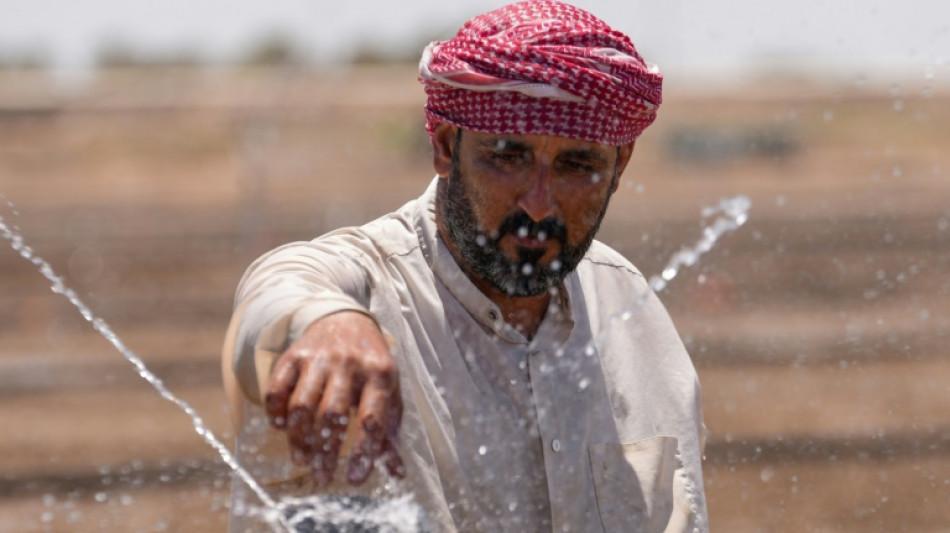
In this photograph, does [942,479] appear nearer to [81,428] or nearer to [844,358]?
[844,358]

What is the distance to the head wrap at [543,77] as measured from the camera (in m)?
2.36

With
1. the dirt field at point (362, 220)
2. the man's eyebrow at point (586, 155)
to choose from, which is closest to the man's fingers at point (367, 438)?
the man's eyebrow at point (586, 155)

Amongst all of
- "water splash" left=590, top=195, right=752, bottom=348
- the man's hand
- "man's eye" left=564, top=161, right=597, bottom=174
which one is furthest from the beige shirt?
"water splash" left=590, top=195, right=752, bottom=348

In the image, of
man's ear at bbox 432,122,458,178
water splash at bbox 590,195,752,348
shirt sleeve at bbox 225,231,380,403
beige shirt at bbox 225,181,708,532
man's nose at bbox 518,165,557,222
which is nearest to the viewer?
shirt sleeve at bbox 225,231,380,403

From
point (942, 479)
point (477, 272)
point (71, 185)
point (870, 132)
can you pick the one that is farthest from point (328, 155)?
point (477, 272)

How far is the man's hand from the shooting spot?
5.12ft

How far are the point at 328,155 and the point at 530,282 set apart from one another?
25136mm

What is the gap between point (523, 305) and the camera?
95.8 inches

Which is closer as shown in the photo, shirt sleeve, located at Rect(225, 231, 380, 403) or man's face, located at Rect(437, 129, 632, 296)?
shirt sleeve, located at Rect(225, 231, 380, 403)

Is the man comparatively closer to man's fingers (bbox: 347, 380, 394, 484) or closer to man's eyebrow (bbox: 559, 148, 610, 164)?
man's eyebrow (bbox: 559, 148, 610, 164)

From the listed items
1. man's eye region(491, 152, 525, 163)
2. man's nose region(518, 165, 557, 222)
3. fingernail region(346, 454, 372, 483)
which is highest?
man's eye region(491, 152, 525, 163)

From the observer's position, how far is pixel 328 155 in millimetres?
27234

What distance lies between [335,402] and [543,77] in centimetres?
95

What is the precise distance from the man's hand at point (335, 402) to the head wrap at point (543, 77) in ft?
2.60
